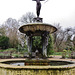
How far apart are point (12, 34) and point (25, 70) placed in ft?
130

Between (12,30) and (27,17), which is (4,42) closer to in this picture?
(12,30)

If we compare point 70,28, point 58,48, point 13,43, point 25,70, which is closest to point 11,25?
point 13,43

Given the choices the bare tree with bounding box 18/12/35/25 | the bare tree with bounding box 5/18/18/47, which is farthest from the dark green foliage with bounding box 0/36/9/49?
the bare tree with bounding box 18/12/35/25

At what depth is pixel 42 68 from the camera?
349 centimetres

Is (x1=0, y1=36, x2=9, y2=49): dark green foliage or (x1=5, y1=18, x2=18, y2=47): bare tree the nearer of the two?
(x1=0, y1=36, x2=9, y2=49): dark green foliage

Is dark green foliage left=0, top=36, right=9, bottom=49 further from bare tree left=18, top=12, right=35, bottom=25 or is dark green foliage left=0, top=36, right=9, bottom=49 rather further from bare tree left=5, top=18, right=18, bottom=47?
bare tree left=18, top=12, right=35, bottom=25

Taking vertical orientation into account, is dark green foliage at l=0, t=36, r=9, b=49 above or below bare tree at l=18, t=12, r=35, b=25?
below

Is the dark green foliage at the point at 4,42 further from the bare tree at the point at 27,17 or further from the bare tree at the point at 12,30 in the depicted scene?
the bare tree at the point at 27,17

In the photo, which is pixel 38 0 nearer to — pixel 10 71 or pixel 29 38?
pixel 29 38

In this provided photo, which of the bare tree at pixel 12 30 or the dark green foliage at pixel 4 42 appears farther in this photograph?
the bare tree at pixel 12 30

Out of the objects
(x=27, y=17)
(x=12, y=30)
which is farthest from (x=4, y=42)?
(x=27, y=17)

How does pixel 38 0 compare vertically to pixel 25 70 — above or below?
above

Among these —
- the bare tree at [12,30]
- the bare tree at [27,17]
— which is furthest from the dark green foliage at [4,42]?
the bare tree at [27,17]

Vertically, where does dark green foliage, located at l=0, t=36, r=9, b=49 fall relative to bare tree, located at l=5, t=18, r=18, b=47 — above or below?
below
